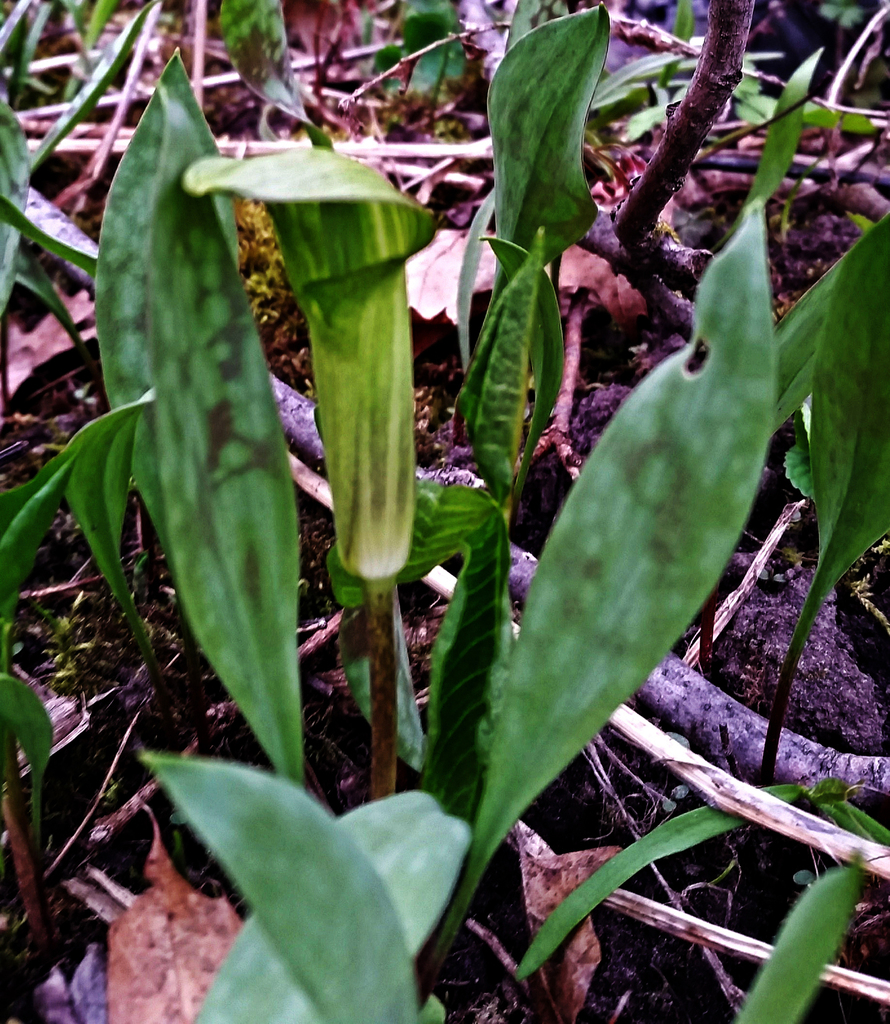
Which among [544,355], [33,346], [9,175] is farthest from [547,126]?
[33,346]

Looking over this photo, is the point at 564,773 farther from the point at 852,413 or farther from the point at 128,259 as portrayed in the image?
the point at 128,259

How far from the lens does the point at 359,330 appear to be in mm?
464

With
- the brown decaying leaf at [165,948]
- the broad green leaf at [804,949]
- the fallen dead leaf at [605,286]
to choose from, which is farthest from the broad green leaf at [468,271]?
the broad green leaf at [804,949]

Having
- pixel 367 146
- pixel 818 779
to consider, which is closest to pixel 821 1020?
pixel 818 779

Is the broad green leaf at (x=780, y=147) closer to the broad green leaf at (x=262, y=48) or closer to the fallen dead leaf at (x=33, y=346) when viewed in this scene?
the broad green leaf at (x=262, y=48)

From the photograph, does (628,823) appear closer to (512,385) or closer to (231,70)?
(512,385)

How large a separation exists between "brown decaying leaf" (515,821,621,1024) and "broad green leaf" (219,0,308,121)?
81 centimetres

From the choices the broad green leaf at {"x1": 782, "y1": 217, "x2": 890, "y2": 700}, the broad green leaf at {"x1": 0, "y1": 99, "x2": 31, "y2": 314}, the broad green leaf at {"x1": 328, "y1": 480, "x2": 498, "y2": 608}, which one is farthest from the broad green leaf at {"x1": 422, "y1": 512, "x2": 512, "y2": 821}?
the broad green leaf at {"x1": 0, "y1": 99, "x2": 31, "y2": 314}

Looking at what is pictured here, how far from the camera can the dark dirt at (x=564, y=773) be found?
2.21 feet

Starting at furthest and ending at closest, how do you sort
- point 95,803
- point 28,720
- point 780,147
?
1. point 780,147
2. point 95,803
3. point 28,720

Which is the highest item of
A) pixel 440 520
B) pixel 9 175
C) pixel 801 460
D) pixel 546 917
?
pixel 9 175

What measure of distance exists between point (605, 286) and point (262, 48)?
1.86ft

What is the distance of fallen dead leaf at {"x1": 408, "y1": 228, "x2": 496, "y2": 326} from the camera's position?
1.29 m

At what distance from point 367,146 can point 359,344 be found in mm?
1213
